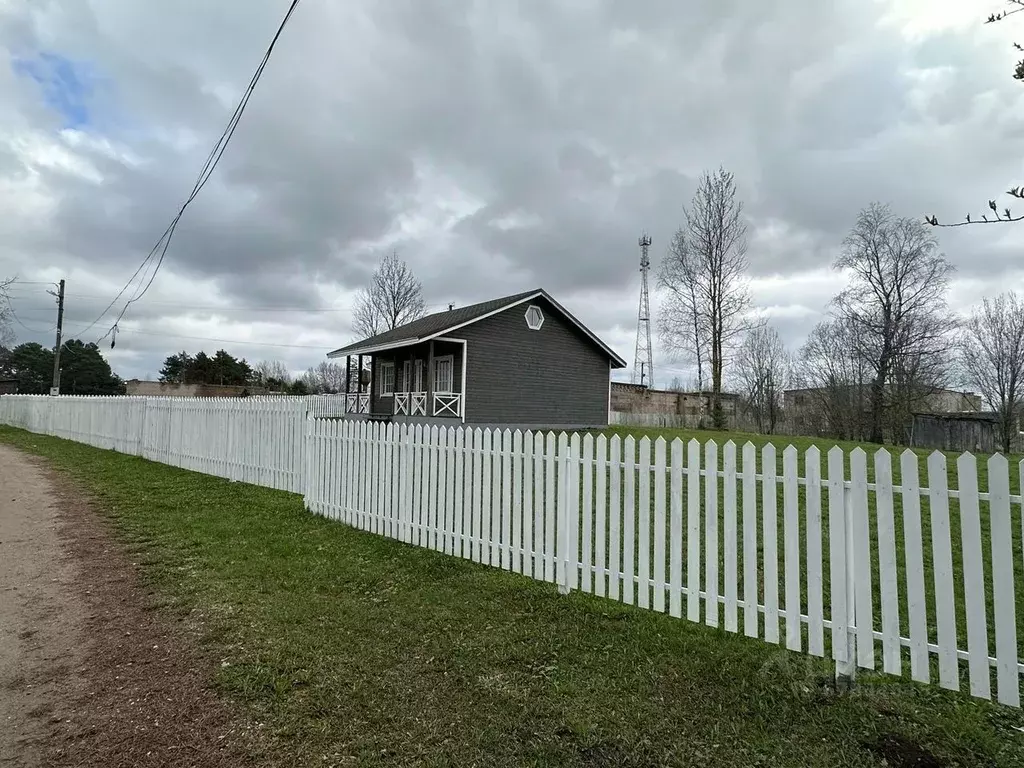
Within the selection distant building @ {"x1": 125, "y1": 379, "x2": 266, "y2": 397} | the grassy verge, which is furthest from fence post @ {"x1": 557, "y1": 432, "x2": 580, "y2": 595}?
distant building @ {"x1": 125, "y1": 379, "x2": 266, "y2": 397}

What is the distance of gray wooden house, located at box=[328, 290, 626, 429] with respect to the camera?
21.1m

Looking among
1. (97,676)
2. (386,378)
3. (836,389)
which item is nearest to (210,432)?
(97,676)

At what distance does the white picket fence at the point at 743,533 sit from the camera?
2.76 m

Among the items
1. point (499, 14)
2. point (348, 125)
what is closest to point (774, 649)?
point (499, 14)

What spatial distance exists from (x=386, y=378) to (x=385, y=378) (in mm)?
88

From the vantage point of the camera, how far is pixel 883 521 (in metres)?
2.97

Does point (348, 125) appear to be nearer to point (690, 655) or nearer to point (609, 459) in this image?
point (609, 459)

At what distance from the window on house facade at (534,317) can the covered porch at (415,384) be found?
10.0 feet

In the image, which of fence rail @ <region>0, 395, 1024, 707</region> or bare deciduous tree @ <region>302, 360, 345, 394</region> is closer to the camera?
fence rail @ <region>0, 395, 1024, 707</region>

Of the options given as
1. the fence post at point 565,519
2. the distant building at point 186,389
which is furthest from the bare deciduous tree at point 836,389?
the distant building at point 186,389

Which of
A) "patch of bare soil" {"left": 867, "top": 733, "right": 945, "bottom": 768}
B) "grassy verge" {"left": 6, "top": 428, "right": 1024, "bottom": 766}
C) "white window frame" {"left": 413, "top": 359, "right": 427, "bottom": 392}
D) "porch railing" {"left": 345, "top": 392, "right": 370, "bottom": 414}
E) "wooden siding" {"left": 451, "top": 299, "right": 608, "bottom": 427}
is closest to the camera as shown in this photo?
"patch of bare soil" {"left": 867, "top": 733, "right": 945, "bottom": 768}

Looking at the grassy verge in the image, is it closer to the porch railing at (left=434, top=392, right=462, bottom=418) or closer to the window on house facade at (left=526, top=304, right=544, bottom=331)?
the porch railing at (left=434, top=392, right=462, bottom=418)

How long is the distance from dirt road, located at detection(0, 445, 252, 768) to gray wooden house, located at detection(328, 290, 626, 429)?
14.9 meters

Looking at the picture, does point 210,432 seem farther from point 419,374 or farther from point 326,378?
point 326,378
